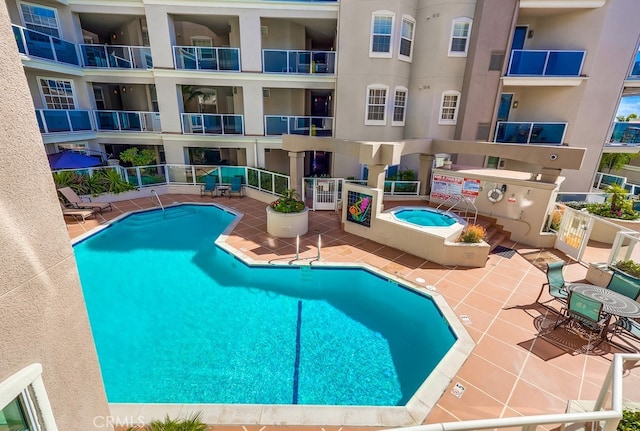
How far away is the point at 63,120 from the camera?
1534 cm

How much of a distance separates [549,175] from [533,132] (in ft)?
22.1

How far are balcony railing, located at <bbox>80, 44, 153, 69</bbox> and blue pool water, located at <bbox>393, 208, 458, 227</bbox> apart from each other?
52.4ft

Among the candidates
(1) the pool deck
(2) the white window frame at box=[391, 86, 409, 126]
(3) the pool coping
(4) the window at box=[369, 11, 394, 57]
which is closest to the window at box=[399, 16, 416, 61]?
(4) the window at box=[369, 11, 394, 57]

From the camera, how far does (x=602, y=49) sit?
1477 cm

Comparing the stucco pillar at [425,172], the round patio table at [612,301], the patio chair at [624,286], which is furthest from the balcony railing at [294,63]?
the patio chair at [624,286]

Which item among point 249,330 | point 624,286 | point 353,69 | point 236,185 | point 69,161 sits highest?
point 353,69

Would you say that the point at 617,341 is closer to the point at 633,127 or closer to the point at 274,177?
the point at 274,177

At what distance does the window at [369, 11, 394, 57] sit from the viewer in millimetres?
14695

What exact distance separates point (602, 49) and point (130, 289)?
23.2m

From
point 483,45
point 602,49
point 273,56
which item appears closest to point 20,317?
point 273,56

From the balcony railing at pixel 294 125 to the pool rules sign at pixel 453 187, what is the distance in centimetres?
697

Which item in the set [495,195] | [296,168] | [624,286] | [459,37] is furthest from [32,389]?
[459,37]

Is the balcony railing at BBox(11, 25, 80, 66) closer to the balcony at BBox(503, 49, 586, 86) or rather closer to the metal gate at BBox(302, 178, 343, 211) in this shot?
the metal gate at BBox(302, 178, 343, 211)

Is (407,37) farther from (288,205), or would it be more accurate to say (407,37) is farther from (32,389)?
(32,389)
